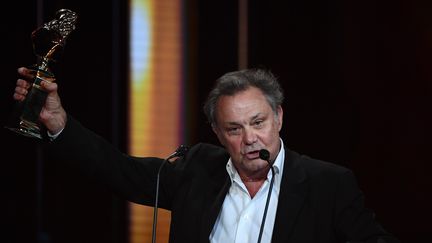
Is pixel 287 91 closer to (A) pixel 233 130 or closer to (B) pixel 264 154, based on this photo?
(A) pixel 233 130

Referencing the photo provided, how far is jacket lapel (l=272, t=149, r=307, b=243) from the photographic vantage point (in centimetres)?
214

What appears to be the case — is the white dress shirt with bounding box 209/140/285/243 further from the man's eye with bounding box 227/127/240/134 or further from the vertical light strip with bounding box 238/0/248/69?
the vertical light strip with bounding box 238/0/248/69

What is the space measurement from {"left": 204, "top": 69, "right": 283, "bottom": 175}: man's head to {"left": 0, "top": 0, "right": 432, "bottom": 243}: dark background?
1153 millimetres

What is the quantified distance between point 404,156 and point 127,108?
4.33ft

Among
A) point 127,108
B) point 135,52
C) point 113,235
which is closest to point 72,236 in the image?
point 113,235

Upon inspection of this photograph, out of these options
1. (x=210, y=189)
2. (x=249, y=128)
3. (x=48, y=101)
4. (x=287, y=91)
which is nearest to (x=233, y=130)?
(x=249, y=128)

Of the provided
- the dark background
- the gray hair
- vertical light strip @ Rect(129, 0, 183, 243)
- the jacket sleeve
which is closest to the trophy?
the jacket sleeve

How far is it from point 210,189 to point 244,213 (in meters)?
0.15

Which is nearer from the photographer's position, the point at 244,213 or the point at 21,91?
the point at 21,91

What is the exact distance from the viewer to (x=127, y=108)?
362 centimetres

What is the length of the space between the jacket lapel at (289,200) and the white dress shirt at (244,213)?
0.04m

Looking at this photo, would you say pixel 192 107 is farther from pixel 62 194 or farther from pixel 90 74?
pixel 62 194

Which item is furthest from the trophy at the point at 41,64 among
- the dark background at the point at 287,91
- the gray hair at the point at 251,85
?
the dark background at the point at 287,91

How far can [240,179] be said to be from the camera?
92.0 inches
